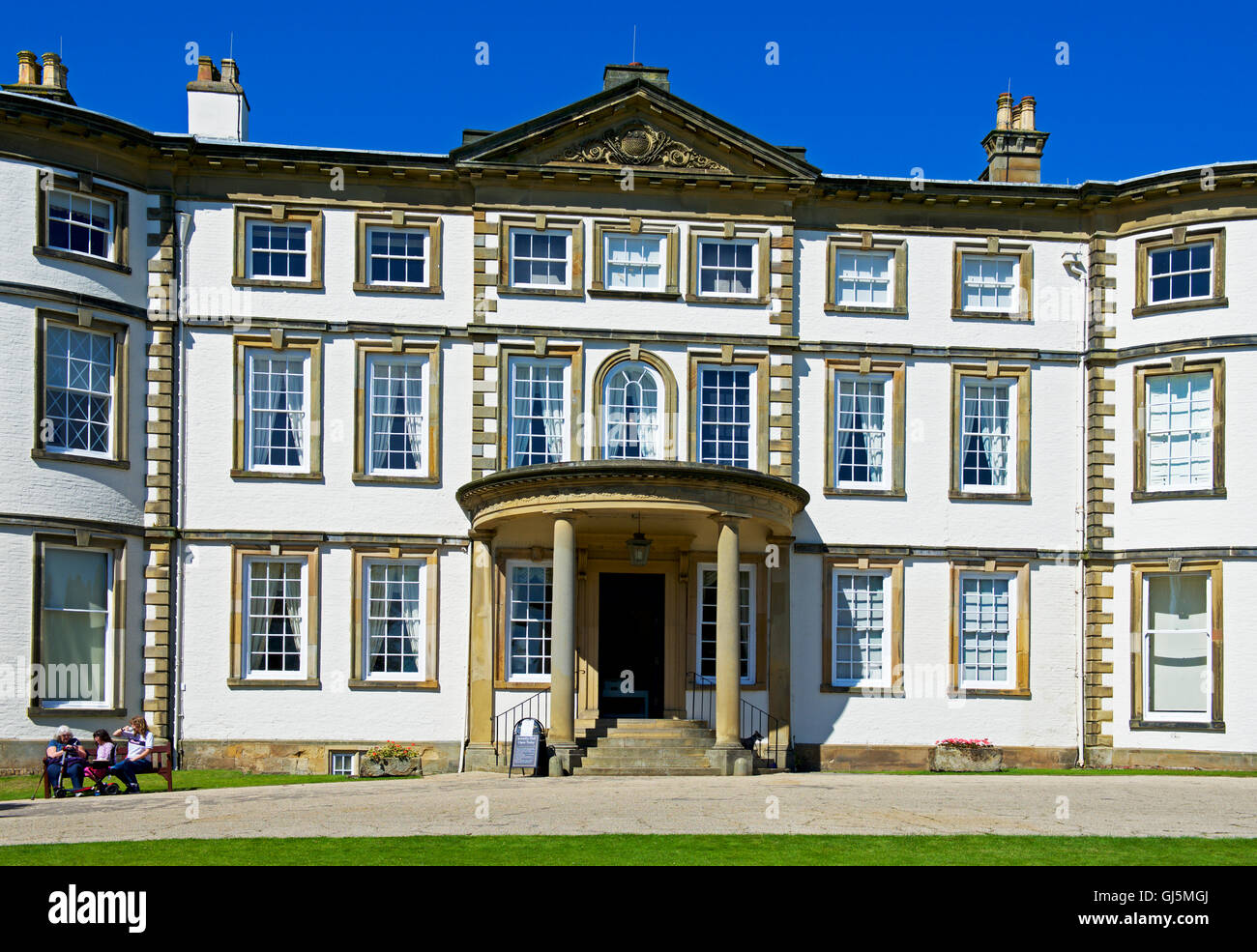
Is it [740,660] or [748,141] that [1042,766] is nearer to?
[740,660]

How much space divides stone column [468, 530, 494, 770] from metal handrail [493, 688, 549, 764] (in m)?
0.13

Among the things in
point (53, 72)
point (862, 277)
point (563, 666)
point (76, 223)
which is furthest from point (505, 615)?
point (53, 72)

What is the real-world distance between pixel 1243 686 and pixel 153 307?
21414 millimetres

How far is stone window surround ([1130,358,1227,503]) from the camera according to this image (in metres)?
26.6

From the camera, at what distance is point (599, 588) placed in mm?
26734

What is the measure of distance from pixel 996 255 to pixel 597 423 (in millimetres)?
8878

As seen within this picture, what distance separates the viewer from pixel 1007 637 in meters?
27.6

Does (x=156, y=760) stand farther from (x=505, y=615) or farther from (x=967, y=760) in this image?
(x=967, y=760)

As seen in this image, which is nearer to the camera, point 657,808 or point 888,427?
point 657,808

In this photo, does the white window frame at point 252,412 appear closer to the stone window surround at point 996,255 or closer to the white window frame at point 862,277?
the white window frame at point 862,277

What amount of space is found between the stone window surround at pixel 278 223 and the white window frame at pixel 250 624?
202 inches

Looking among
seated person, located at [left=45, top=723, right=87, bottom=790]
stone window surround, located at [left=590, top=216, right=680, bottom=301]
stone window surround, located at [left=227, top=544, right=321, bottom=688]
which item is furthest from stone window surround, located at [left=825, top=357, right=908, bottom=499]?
seated person, located at [left=45, top=723, right=87, bottom=790]

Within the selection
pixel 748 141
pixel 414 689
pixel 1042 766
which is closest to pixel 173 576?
pixel 414 689
